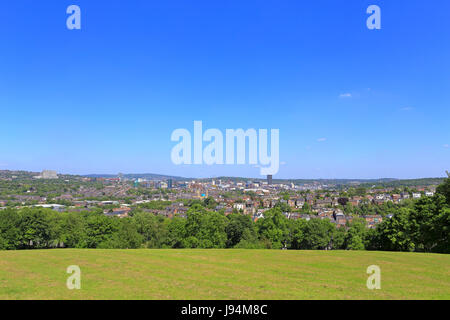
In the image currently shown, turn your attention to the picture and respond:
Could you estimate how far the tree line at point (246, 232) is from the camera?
3659 cm

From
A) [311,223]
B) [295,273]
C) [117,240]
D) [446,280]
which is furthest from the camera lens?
[311,223]

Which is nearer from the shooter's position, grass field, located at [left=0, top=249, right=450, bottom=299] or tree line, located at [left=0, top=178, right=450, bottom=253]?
grass field, located at [left=0, top=249, right=450, bottom=299]

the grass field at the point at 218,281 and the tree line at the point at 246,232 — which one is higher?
the grass field at the point at 218,281

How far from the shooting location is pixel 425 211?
36.3 meters

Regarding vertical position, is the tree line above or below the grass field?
below

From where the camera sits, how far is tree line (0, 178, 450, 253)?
3659cm

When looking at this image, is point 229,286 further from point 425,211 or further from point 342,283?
point 425,211

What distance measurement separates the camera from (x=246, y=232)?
50.4 m

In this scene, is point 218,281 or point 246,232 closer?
point 218,281

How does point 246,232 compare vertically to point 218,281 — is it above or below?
below

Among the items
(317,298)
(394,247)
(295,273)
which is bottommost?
(394,247)
